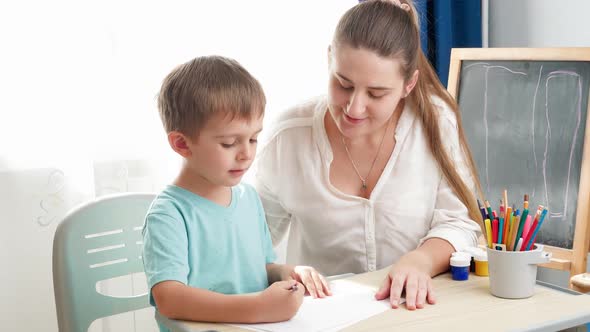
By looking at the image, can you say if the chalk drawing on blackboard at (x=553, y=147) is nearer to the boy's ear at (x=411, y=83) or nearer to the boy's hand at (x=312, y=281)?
the boy's ear at (x=411, y=83)

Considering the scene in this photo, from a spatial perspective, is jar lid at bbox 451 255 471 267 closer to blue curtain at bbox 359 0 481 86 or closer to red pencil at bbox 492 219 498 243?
red pencil at bbox 492 219 498 243

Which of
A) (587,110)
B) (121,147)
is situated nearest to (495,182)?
(587,110)

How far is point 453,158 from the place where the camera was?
1630mm

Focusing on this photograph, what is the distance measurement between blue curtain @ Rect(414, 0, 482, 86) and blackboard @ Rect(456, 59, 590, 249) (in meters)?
0.36

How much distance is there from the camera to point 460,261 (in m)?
1.35

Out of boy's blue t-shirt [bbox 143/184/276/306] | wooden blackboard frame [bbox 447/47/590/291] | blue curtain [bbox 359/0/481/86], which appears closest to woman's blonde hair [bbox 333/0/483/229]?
boy's blue t-shirt [bbox 143/184/276/306]

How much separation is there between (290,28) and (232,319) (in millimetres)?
1501

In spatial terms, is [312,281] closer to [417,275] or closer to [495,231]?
[417,275]

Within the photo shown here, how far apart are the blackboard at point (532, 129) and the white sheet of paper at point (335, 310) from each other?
97 cm

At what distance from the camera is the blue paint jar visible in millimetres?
1351

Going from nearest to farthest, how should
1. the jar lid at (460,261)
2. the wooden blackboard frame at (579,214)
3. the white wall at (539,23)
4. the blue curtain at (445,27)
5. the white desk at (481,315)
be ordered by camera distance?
the white desk at (481,315) < the jar lid at (460,261) < the wooden blackboard frame at (579,214) < the white wall at (539,23) < the blue curtain at (445,27)

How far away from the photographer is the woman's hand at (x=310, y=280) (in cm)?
127

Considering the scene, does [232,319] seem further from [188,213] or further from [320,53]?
[320,53]

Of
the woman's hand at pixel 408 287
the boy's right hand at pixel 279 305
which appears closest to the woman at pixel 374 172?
the woman's hand at pixel 408 287
